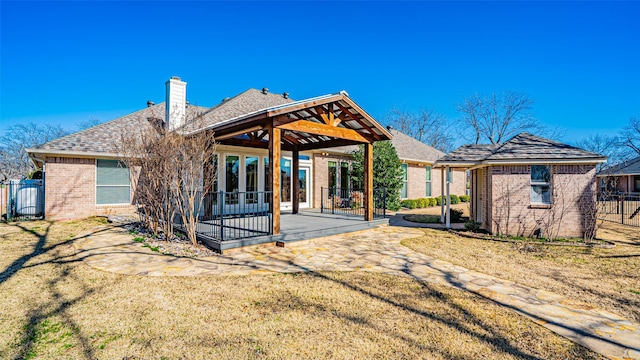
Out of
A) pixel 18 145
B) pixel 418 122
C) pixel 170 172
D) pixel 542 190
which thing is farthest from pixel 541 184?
pixel 18 145

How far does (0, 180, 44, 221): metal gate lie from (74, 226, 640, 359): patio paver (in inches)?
190

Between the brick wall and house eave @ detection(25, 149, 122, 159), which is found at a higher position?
house eave @ detection(25, 149, 122, 159)

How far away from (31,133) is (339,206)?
37.0 meters

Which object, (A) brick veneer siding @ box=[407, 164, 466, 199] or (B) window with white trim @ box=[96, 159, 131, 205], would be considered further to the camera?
(A) brick veneer siding @ box=[407, 164, 466, 199]

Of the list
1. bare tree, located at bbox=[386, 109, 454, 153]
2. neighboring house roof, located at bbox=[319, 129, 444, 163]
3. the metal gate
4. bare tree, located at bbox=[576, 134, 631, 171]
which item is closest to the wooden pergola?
neighboring house roof, located at bbox=[319, 129, 444, 163]

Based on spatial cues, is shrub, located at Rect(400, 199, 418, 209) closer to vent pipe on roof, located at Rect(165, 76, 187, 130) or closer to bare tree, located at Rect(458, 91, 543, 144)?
vent pipe on roof, located at Rect(165, 76, 187, 130)

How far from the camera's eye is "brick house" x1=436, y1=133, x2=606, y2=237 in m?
9.01

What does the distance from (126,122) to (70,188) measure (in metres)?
3.81

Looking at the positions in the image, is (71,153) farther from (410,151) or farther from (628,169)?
(628,169)

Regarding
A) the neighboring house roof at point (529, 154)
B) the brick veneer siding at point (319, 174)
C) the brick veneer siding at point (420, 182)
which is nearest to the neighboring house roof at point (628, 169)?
the brick veneer siding at point (420, 182)

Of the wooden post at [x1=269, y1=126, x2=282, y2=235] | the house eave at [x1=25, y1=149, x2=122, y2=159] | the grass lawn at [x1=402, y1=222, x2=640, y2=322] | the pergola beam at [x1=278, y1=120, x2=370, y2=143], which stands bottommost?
the grass lawn at [x1=402, y1=222, x2=640, y2=322]

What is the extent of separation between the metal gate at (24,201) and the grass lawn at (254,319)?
7.96m

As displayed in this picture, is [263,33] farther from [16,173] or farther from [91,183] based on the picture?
[16,173]

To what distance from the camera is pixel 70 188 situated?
11.1 m
